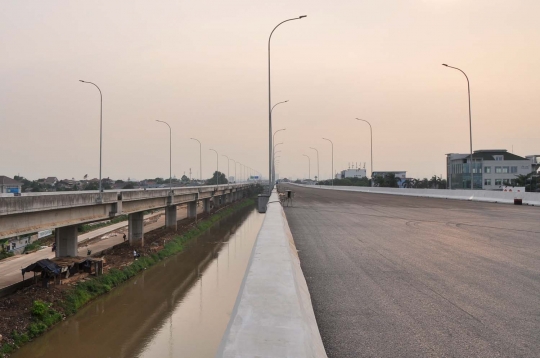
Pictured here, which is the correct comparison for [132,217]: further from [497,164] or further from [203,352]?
[497,164]

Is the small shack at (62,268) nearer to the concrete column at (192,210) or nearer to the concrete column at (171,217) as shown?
the concrete column at (171,217)

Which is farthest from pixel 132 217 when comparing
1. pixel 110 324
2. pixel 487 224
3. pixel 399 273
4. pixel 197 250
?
pixel 399 273

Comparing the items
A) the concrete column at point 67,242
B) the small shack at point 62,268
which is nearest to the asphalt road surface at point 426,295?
the small shack at point 62,268

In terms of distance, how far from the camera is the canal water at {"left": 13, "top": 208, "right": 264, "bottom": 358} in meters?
19.2

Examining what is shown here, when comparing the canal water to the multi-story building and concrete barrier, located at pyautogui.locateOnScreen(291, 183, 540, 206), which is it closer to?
concrete barrier, located at pyautogui.locateOnScreen(291, 183, 540, 206)

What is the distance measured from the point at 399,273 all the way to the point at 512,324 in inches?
128

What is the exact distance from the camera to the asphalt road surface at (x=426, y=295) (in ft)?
15.9

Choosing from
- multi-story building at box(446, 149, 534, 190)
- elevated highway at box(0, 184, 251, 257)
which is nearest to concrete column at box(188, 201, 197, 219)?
elevated highway at box(0, 184, 251, 257)

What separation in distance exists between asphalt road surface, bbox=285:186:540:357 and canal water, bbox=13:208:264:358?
980cm

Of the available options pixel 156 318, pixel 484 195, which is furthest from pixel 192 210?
pixel 156 318

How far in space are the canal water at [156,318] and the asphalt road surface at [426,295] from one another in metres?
9.80

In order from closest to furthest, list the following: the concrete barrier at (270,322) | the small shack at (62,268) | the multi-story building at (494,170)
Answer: the concrete barrier at (270,322) < the small shack at (62,268) < the multi-story building at (494,170)

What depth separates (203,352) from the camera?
18438 millimetres

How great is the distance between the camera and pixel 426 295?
22.8 feet
